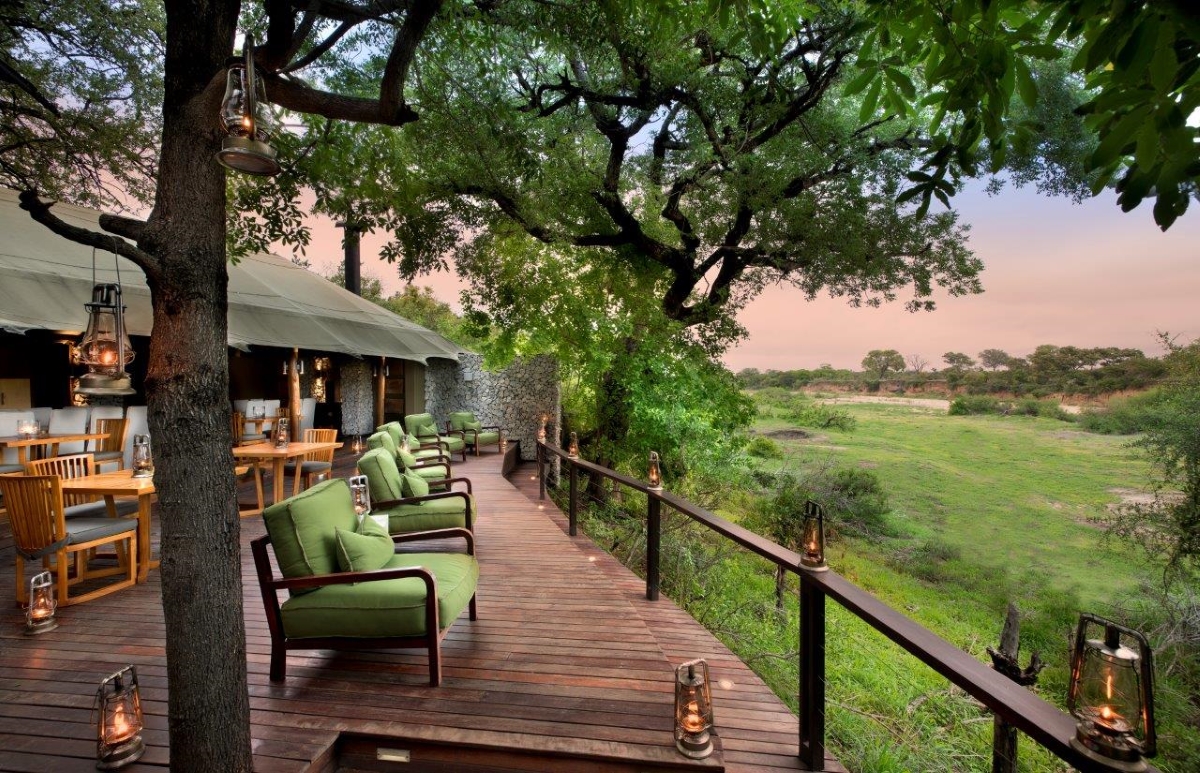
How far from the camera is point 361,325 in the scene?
35.5 feet

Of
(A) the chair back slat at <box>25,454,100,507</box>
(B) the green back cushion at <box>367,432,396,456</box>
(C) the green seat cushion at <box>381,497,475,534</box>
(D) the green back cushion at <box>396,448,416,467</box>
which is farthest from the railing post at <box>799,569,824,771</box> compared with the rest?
(A) the chair back slat at <box>25,454,100,507</box>

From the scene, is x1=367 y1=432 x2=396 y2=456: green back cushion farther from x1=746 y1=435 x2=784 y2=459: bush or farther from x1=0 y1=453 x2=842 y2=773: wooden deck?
x1=746 y1=435 x2=784 y2=459: bush

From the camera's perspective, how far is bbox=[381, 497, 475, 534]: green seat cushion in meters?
4.32

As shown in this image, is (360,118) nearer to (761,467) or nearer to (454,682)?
(454,682)

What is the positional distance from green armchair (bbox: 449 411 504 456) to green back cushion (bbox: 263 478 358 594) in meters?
7.86

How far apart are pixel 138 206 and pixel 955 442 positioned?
18.9 metres

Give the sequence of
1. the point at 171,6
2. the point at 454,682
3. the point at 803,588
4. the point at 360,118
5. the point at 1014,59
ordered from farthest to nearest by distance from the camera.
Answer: the point at 454,682 → the point at 803,588 → the point at 360,118 → the point at 171,6 → the point at 1014,59

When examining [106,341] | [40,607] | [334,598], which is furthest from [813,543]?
[40,607]

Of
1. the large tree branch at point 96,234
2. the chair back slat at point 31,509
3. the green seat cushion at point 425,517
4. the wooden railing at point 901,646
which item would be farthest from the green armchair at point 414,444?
the wooden railing at point 901,646

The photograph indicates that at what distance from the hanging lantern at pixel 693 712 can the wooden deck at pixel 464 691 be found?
0.07 metres

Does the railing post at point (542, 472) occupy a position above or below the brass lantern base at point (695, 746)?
above

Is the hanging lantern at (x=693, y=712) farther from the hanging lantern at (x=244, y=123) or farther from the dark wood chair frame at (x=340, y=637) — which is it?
the hanging lantern at (x=244, y=123)

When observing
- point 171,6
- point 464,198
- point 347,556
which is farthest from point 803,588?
point 464,198

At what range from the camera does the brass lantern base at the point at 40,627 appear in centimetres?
315
